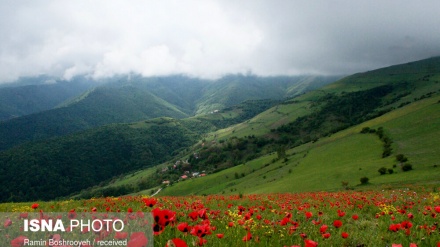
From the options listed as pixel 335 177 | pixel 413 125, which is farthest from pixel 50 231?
pixel 413 125

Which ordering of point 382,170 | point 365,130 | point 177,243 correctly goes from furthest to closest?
point 365,130
point 382,170
point 177,243

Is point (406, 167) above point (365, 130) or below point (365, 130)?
below

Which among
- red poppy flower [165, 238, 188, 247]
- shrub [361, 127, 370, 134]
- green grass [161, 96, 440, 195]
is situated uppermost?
Result: red poppy flower [165, 238, 188, 247]

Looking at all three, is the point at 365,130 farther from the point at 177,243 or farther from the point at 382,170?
the point at 177,243

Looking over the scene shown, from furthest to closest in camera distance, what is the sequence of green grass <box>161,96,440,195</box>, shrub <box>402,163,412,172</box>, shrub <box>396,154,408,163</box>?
shrub <box>396,154,408,163</box>, green grass <box>161,96,440,195</box>, shrub <box>402,163,412,172</box>

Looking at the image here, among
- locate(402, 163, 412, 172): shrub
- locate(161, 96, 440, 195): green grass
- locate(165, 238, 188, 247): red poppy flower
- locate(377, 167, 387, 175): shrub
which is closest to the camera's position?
locate(165, 238, 188, 247): red poppy flower

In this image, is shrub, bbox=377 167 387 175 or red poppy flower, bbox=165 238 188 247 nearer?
red poppy flower, bbox=165 238 188 247

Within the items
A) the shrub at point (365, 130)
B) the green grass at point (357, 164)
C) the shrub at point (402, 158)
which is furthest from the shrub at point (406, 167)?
the shrub at point (365, 130)

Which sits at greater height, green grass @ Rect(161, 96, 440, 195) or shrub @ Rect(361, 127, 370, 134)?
shrub @ Rect(361, 127, 370, 134)

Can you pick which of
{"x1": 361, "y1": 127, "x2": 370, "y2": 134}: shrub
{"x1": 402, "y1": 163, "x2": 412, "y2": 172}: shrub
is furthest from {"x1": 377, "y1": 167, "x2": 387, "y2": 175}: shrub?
{"x1": 361, "y1": 127, "x2": 370, "y2": 134}: shrub

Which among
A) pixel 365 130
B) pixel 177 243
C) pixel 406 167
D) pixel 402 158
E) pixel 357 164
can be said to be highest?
pixel 177 243

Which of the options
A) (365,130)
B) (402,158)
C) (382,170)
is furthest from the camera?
(365,130)

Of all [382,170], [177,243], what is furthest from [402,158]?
[177,243]

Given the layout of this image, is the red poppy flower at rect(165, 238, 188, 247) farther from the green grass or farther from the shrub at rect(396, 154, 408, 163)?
the shrub at rect(396, 154, 408, 163)
